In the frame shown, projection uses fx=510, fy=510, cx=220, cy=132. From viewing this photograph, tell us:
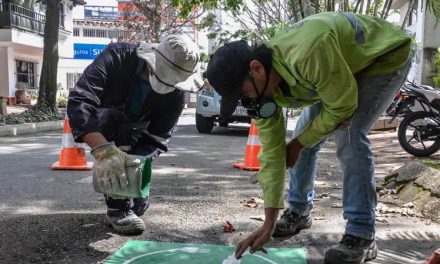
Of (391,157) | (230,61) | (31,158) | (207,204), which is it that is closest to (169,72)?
(230,61)

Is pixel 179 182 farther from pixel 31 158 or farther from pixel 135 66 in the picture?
pixel 31 158

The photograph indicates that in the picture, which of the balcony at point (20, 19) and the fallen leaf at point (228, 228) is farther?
the balcony at point (20, 19)

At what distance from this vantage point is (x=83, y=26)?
1896 inches

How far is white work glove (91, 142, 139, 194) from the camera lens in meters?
2.74

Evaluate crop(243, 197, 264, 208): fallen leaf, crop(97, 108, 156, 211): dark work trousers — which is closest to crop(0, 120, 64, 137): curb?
crop(243, 197, 264, 208): fallen leaf

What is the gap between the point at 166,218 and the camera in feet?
11.8

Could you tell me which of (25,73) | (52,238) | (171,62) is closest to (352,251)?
(171,62)

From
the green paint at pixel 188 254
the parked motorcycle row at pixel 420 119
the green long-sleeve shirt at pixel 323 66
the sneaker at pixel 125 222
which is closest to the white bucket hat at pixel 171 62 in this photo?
the green long-sleeve shirt at pixel 323 66

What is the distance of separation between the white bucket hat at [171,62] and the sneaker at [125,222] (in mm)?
819

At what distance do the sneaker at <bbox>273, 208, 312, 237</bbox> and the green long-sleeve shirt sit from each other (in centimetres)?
70

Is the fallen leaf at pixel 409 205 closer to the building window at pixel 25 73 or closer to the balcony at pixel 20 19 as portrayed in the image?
the balcony at pixel 20 19

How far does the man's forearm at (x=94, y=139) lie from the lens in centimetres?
279

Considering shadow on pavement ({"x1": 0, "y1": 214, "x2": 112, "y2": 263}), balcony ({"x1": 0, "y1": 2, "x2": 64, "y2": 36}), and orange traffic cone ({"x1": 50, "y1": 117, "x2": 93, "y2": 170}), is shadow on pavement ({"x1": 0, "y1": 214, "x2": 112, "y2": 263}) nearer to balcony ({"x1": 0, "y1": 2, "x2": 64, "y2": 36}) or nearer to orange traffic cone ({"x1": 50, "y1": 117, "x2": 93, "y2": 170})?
orange traffic cone ({"x1": 50, "y1": 117, "x2": 93, "y2": 170})

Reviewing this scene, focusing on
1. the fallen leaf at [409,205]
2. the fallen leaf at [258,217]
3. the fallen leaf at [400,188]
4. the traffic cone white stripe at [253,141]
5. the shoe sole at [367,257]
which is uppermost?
the traffic cone white stripe at [253,141]
